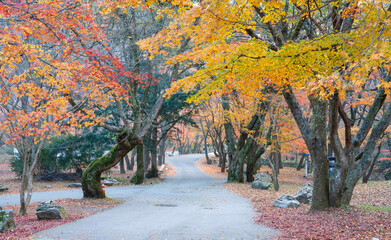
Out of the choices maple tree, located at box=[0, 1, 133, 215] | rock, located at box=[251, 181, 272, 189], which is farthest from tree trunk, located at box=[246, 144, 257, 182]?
maple tree, located at box=[0, 1, 133, 215]

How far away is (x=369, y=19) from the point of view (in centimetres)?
587

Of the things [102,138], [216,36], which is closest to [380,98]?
[216,36]

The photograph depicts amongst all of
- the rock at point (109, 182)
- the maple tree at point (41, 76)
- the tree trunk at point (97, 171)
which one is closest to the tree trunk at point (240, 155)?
the rock at point (109, 182)

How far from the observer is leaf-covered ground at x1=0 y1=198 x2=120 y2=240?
6.32 metres

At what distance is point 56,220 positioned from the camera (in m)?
7.67

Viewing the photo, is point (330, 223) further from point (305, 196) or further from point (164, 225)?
point (305, 196)

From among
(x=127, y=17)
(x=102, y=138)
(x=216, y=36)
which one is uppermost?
(x=127, y=17)

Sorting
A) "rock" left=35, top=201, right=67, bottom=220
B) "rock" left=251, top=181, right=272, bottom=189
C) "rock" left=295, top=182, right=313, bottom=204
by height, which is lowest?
"rock" left=251, top=181, right=272, bottom=189

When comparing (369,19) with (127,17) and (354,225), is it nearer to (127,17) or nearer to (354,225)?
(354,225)

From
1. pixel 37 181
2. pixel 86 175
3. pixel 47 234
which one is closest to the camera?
pixel 47 234

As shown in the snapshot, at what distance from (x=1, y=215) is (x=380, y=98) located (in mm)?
9811

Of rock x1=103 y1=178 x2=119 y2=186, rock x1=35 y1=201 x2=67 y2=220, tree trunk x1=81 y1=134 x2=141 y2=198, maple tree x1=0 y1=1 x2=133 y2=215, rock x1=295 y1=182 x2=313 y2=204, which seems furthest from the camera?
rock x1=103 y1=178 x2=119 y2=186

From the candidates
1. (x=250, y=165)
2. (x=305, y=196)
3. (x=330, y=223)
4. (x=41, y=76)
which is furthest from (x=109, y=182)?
(x=330, y=223)

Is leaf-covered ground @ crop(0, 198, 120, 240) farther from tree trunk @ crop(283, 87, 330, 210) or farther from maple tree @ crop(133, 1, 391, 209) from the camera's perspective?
tree trunk @ crop(283, 87, 330, 210)
